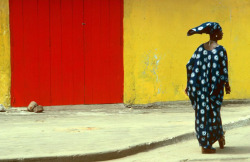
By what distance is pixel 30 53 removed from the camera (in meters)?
11.8

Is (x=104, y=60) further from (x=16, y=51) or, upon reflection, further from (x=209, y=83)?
(x=209, y=83)

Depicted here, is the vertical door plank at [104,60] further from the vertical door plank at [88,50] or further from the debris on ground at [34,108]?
the debris on ground at [34,108]

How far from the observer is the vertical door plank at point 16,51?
460 inches

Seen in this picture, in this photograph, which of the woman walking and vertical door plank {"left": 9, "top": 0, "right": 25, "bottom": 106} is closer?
the woman walking

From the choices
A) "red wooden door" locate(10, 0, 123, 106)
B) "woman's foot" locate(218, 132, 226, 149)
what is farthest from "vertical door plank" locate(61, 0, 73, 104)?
"woman's foot" locate(218, 132, 226, 149)

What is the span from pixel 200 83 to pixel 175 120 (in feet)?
10.1

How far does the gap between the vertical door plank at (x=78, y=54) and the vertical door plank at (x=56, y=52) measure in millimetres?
302

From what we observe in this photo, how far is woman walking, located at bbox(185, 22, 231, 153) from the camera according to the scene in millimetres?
7309

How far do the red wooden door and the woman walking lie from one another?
512 cm

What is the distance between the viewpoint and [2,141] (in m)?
7.93

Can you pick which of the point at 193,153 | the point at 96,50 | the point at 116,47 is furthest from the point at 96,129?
the point at 116,47

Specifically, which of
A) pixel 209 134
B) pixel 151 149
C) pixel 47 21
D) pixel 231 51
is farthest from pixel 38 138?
pixel 231 51

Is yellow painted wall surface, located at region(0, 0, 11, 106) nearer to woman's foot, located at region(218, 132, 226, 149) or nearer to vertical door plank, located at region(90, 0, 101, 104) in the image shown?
vertical door plank, located at region(90, 0, 101, 104)

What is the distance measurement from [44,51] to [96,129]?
3.35 m
